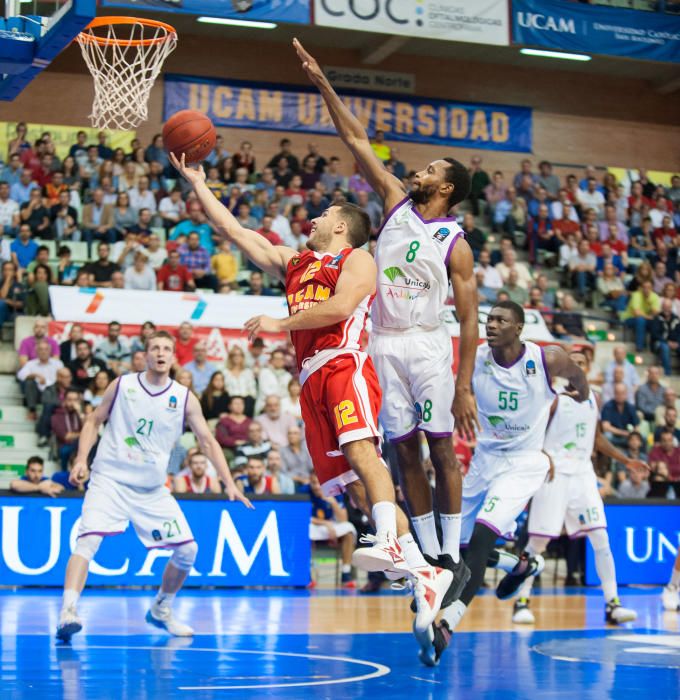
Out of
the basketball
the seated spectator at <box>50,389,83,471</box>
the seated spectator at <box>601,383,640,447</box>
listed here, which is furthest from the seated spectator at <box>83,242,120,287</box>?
the basketball

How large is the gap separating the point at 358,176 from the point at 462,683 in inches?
584

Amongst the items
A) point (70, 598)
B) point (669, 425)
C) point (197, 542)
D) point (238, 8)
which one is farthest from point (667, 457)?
point (70, 598)

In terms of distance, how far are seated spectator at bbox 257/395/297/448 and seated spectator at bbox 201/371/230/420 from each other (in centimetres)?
46

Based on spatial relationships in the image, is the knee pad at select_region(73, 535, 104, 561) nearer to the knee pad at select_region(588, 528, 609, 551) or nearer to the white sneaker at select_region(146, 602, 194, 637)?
the white sneaker at select_region(146, 602, 194, 637)

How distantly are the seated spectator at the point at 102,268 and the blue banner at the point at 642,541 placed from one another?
23.5 ft

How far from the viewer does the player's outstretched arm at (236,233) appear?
6.59 meters

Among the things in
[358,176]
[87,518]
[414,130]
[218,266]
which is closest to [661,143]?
[414,130]

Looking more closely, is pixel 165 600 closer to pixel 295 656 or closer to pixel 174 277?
pixel 295 656

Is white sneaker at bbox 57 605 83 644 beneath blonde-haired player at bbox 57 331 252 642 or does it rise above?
beneath

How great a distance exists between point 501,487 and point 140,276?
8.65 meters

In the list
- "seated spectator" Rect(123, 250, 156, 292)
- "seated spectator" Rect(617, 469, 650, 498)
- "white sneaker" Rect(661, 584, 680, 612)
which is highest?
"seated spectator" Rect(123, 250, 156, 292)

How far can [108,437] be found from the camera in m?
8.77

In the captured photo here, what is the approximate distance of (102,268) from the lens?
1581 centimetres

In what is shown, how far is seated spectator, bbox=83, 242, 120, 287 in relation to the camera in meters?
15.8
